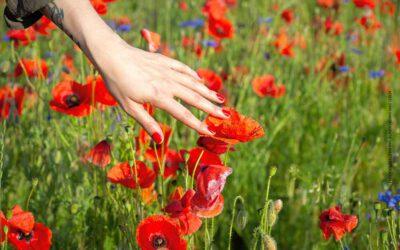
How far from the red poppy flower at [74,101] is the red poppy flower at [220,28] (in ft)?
3.49

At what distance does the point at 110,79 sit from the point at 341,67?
210 cm

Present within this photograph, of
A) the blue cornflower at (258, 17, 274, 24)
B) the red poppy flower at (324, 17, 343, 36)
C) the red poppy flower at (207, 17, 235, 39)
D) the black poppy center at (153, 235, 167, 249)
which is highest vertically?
the blue cornflower at (258, 17, 274, 24)

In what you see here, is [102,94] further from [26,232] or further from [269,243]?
[269,243]

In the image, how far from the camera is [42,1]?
138 centimetres

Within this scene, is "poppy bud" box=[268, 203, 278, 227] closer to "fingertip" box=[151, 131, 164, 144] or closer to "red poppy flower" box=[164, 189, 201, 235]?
"red poppy flower" box=[164, 189, 201, 235]

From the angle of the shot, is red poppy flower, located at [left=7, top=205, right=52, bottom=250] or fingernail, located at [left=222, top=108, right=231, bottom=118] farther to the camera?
red poppy flower, located at [left=7, top=205, right=52, bottom=250]

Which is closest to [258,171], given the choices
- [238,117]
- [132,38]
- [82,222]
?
[82,222]

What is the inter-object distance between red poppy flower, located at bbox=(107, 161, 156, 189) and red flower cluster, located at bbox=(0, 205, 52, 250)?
0.65 feet

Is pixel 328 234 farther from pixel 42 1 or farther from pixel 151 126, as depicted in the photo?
pixel 42 1

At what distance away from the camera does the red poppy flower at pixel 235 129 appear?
1352 millimetres

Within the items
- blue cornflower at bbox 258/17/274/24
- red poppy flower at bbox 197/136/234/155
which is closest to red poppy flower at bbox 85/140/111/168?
red poppy flower at bbox 197/136/234/155

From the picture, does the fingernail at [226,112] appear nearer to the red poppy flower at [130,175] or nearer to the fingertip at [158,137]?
the fingertip at [158,137]

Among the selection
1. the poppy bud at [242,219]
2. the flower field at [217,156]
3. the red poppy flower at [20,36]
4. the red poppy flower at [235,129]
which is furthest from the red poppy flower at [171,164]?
the red poppy flower at [20,36]

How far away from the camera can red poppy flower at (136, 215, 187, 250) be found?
54.9 inches
